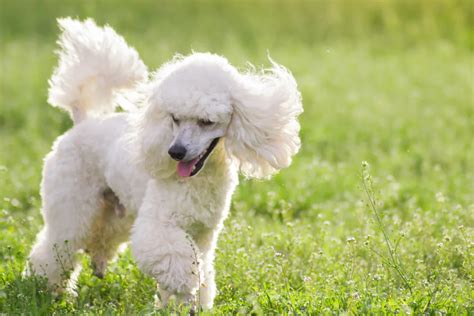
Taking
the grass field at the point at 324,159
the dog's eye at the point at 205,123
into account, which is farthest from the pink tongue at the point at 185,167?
the grass field at the point at 324,159

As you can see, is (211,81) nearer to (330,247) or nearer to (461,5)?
(330,247)

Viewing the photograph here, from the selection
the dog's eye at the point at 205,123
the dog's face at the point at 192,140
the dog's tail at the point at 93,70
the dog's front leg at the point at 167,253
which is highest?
the dog's tail at the point at 93,70

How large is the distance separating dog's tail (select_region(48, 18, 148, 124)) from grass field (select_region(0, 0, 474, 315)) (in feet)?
2.70

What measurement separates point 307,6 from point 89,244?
1649 cm

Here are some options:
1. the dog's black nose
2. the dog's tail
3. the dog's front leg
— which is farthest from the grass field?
the dog's black nose

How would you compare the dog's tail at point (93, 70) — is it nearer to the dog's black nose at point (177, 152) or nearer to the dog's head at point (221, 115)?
the dog's head at point (221, 115)

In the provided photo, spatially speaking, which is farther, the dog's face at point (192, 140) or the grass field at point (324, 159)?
the grass field at point (324, 159)

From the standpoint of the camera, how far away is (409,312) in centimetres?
432

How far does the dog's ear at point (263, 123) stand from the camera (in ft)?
16.5

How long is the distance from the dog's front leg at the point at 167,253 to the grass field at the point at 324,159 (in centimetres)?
31

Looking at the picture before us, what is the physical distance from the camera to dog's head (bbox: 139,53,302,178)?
4.88 meters

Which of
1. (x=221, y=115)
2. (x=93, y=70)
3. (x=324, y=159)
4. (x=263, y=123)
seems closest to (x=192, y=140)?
(x=221, y=115)

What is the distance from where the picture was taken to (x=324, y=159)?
10562 millimetres

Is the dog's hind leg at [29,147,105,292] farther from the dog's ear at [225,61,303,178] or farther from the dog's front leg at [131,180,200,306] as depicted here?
the dog's ear at [225,61,303,178]
